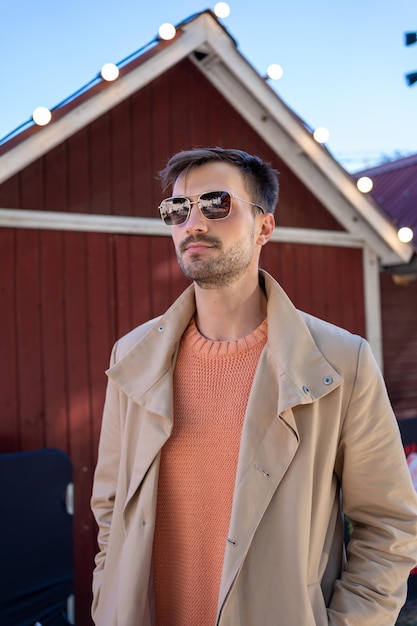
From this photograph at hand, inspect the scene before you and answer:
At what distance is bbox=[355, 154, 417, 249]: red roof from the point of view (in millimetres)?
7586

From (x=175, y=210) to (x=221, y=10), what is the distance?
12.5ft

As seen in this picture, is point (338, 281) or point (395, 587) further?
point (338, 281)

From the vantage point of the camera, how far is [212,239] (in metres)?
2.04

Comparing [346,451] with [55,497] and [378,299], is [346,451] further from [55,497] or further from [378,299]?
[378,299]

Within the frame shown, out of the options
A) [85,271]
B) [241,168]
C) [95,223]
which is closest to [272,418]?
[241,168]

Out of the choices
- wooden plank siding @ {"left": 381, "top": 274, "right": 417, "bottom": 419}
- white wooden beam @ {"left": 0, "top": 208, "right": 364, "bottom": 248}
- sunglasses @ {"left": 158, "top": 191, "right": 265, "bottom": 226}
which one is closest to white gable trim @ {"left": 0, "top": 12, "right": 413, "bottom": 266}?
white wooden beam @ {"left": 0, "top": 208, "right": 364, "bottom": 248}

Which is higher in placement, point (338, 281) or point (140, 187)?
point (140, 187)

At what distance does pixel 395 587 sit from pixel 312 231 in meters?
4.75

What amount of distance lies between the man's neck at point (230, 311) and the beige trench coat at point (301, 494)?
99 mm

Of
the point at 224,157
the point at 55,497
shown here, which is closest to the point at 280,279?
the point at 55,497

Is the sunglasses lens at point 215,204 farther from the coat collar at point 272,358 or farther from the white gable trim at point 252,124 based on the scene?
the white gable trim at point 252,124

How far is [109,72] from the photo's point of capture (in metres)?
4.88

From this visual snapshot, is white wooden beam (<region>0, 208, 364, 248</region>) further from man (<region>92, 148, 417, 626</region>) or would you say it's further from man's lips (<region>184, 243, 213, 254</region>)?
man's lips (<region>184, 243, 213, 254</region>)

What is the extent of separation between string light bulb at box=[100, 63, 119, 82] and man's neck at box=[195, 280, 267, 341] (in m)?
3.26
